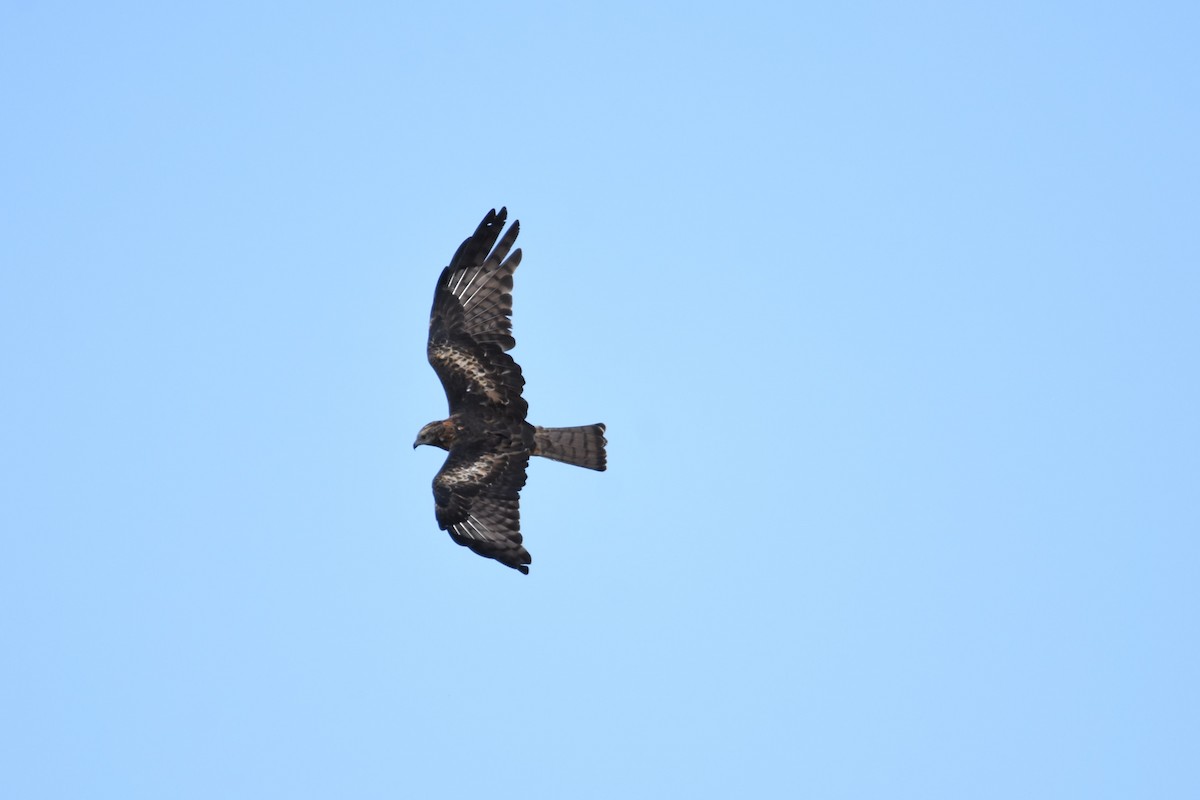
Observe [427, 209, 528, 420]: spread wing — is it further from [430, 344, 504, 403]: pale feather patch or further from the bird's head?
the bird's head

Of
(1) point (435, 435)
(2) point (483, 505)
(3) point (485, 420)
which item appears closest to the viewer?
(2) point (483, 505)

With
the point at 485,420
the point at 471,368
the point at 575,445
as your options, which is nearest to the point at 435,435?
the point at 485,420

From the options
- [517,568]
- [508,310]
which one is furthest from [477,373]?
[517,568]

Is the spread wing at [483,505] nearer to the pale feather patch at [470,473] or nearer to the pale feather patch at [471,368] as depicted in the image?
the pale feather patch at [470,473]

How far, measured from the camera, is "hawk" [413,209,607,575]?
53.1 feet

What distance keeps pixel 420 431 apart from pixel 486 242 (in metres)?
2.42

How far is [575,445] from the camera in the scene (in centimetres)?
1694

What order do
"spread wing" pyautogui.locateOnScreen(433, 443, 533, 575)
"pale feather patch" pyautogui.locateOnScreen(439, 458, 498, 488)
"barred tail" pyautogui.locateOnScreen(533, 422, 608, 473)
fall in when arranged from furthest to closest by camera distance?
1. "barred tail" pyautogui.locateOnScreen(533, 422, 608, 473)
2. "pale feather patch" pyautogui.locateOnScreen(439, 458, 498, 488)
3. "spread wing" pyautogui.locateOnScreen(433, 443, 533, 575)

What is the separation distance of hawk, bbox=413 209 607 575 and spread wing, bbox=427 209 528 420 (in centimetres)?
1

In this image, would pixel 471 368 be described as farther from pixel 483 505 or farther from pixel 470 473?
pixel 483 505

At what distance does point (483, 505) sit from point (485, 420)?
1.06 metres

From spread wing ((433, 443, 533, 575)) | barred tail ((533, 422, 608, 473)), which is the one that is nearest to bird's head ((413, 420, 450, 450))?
spread wing ((433, 443, 533, 575))

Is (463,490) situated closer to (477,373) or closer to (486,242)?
(477,373)

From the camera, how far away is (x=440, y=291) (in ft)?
56.3
